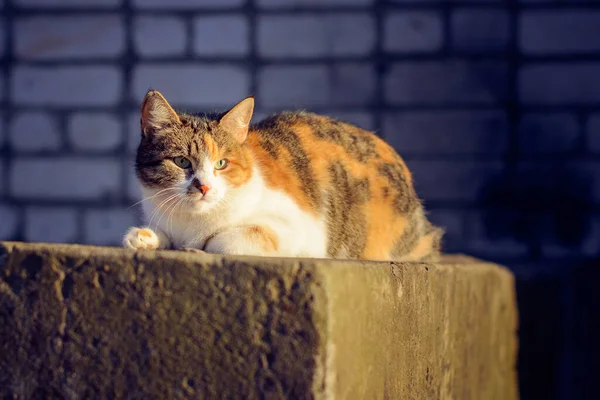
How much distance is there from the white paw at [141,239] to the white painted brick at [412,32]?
1884 mm

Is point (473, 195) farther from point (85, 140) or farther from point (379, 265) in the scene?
point (379, 265)

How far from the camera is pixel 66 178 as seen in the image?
3.44 metres

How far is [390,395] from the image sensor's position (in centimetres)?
160

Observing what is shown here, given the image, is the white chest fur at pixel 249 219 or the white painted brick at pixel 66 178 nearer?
the white chest fur at pixel 249 219

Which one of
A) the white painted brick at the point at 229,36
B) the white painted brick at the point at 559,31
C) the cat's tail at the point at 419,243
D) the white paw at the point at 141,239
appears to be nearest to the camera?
the white paw at the point at 141,239

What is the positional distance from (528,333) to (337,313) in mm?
2262

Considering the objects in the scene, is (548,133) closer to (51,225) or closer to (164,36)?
(164,36)

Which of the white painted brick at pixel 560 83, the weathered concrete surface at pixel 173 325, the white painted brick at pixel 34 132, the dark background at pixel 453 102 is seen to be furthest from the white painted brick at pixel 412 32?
the weathered concrete surface at pixel 173 325

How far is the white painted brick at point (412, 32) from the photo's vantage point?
3283 millimetres

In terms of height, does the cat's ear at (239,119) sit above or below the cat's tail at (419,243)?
above

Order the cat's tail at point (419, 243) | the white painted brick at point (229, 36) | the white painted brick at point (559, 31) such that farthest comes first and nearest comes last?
1. the white painted brick at point (229, 36)
2. the white painted brick at point (559, 31)
3. the cat's tail at point (419, 243)

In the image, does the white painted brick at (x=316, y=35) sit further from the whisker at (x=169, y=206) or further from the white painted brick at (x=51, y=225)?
the whisker at (x=169, y=206)

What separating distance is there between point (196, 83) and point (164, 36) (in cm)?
24

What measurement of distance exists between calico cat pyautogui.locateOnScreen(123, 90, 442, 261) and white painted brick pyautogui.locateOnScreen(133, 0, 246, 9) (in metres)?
1.31
